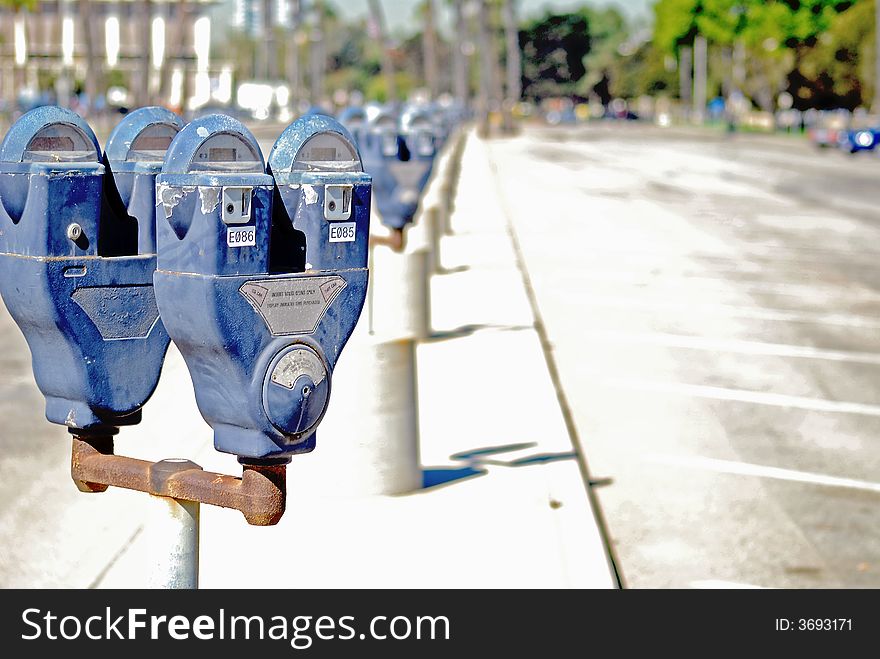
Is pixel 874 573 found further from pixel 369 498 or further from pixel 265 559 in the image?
pixel 265 559

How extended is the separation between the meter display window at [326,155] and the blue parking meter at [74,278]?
378 mm

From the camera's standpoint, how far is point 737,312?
1323cm

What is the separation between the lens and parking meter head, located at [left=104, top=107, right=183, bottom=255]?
137 inches

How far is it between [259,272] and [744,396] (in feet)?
22.0

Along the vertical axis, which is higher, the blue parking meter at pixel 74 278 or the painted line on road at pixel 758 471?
the blue parking meter at pixel 74 278

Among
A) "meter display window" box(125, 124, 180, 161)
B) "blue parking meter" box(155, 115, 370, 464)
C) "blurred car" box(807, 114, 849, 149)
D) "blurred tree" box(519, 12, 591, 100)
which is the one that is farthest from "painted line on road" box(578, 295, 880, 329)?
"blurred tree" box(519, 12, 591, 100)

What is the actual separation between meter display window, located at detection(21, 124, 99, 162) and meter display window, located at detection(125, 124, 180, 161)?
0.42 feet

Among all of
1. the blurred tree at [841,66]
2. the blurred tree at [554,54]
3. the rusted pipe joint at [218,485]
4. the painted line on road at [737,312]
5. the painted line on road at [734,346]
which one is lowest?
the painted line on road at [734,346]

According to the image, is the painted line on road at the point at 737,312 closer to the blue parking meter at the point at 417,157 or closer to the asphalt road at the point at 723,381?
the asphalt road at the point at 723,381

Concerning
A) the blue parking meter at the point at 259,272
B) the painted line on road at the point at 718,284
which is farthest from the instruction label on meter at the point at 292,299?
the painted line on road at the point at 718,284

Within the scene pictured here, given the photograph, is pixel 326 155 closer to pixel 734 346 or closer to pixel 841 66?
pixel 734 346

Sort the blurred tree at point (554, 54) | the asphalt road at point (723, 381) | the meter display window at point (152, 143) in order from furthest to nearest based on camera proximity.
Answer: the blurred tree at point (554, 54)
the asphalt road at point (723, 381)
the meter display window at point (152, 143)

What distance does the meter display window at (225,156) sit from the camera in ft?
10.5
